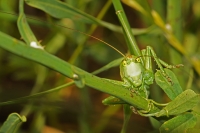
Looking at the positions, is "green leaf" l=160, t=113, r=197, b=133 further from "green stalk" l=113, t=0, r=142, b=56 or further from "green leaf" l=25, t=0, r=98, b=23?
"green leaf" l=25, t=0, r=98, b=23

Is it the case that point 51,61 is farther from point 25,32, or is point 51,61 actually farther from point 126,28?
point 126,28

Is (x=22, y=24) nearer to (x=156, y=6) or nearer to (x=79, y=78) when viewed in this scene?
(x=79, y=78)

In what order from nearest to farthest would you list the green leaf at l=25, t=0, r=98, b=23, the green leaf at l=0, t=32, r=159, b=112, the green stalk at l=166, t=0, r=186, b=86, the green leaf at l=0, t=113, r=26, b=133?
the green leaf at l=0, t=32, r=159, b=112 < the green leaf at l=0, t=113, r=26, b=133 < the green leaf at l=25, t=0, r=98, b=23 < the green stalk at l=166, t=0, r=186, b=86

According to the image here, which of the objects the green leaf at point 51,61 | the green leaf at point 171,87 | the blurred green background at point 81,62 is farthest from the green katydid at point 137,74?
the blurred green background at point 81,62

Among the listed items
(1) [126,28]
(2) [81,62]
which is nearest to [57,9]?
(1) [126,28]

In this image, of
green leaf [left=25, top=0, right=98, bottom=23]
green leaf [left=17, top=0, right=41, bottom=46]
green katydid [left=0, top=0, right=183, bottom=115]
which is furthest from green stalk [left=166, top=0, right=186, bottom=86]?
green leaf [left=17, top=0, right=41, bottom=46]

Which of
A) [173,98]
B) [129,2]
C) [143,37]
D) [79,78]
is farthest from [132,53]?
[143,37]
